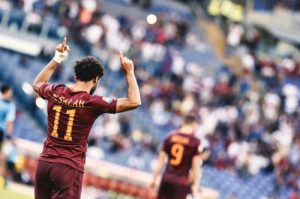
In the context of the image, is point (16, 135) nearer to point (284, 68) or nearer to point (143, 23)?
point (143, 23)

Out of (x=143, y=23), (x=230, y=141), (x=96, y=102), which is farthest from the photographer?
(x=143, y=23)

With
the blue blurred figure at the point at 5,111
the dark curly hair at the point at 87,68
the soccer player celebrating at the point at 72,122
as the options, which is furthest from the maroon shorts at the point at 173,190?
the dark curly hair at the point at 87,68

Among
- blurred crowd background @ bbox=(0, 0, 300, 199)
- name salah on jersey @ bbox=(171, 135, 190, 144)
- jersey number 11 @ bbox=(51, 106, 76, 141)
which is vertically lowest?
jersey number 11 @ bbox=(51, 106, 76, 141)

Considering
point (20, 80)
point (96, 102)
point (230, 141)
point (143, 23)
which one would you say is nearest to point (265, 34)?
point (143, 23)

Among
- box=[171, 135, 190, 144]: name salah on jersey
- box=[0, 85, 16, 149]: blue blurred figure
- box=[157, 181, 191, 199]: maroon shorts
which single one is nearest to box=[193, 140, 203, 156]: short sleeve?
box=[171, 135, 190, 144]: name salah on jersey

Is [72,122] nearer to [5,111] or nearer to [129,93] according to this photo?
[129,93]

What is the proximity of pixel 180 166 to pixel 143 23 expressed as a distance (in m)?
15.9

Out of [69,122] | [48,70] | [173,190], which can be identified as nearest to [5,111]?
[173,190]

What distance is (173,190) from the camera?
9.53m

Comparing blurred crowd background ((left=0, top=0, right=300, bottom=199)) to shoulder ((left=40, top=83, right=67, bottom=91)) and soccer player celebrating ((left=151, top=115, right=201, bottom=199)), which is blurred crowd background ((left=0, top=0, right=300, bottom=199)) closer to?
soccer player celebrating ((left=151, top=115, right=201, bottom=199))

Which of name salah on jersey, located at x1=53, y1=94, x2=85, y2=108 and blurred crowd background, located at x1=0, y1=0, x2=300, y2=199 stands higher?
blurred crowd background, located at x1=0, y1=0, x2=300, y2=199

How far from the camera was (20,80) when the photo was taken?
2062 centimetres

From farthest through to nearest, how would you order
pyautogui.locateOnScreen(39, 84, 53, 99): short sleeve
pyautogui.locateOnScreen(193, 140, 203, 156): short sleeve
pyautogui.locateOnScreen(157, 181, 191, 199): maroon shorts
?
pyautogui.locateOnScreen(157, 181, 191, 199): maroon shorts < pyautogui.locateOnScreen(193, 140, 203, 156): short sleeve < pyautogui.locateOnScreen(39, 84, 53, 99): short sleeve

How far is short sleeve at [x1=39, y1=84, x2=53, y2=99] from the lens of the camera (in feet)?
19.6
